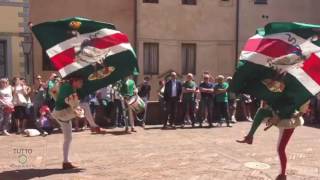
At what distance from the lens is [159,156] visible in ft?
36.6

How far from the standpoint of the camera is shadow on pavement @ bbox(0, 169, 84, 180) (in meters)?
9.09

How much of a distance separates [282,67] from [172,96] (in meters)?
8.72

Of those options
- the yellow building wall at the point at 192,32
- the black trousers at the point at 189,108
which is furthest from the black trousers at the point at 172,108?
the yellow building wall at the point at 192,32

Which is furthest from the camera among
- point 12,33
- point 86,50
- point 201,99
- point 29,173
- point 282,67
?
point 12,33

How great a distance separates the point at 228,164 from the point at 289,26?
325 cm

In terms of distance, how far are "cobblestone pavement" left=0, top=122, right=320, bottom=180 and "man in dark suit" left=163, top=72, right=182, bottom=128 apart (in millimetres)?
1263

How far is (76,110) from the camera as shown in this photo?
9336 millimetres

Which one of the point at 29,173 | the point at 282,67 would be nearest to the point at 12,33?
the point at 29,173

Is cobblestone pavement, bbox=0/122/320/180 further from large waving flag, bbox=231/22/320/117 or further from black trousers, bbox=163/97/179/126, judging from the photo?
large waving flag, bbox=231/22/320/117

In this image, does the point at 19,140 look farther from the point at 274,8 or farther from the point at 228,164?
the point at 274,8

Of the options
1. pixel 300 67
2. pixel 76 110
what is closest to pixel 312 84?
pixel 300 67

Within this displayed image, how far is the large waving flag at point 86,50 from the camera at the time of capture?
9.46m

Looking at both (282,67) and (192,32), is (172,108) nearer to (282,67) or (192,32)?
(282,67)

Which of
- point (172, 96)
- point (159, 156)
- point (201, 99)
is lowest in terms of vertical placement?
point (159, 156)
